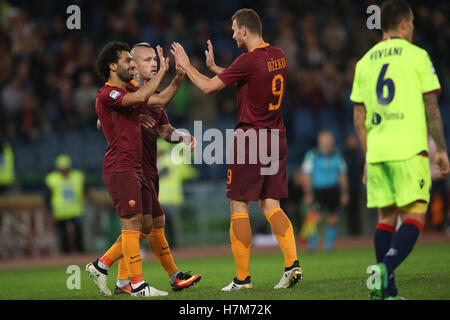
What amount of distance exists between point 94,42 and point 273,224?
1284 centimetres

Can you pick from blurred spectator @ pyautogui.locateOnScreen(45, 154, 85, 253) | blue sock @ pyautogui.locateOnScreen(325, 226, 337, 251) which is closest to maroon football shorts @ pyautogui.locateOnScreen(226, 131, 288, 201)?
blue sock @ pyautogui.locateOnScreen(325, 226, 337, 251)

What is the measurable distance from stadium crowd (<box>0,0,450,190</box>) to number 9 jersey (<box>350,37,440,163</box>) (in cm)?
1166

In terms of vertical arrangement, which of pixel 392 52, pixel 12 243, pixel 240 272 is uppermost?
pixel 392 52

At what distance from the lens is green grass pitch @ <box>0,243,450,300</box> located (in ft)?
21.6

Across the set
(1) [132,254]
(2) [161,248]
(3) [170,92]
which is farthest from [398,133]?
(2) [161,248]

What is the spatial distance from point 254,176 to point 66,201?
10149 millimetres

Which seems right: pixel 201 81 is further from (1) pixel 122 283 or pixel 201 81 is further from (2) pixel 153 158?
(1) pixel 122 283

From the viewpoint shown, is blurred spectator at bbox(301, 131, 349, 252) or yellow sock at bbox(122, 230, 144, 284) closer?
yellow sock at bbox(122, 230, 144, 284)

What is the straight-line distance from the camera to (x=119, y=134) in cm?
712

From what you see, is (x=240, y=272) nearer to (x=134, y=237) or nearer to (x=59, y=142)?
(x=134, y=237)

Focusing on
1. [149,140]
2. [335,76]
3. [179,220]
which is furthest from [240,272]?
[335,76]

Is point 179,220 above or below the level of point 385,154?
below

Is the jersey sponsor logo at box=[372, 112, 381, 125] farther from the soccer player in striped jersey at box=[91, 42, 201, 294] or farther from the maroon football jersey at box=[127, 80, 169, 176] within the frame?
the maroon football jersey at box=[127, 80, 169, 176]

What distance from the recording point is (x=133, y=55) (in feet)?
25.6
